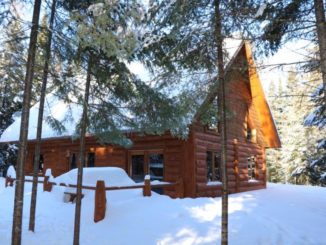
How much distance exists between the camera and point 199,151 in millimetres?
15086

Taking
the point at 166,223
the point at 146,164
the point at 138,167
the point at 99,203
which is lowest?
the point at 166,223

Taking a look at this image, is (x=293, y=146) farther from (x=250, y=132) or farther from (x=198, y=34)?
(x=198, y=34)

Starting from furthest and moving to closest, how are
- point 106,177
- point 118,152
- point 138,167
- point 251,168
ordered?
point 251,168, point 118,152, point 138,167, point 106,177

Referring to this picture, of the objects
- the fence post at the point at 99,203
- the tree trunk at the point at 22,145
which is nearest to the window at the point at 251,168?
the fence post at the point at 99,203

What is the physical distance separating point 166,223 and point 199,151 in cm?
574

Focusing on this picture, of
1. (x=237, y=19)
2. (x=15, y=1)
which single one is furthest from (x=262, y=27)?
(x=15, y=1)

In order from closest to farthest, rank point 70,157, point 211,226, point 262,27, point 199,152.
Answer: point 262,27, point 211,226, point 199,152, point 70,157

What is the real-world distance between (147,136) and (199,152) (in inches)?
93.3

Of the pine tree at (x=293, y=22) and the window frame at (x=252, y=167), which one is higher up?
the pine tree at (x=293, y=22)

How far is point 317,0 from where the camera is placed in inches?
270

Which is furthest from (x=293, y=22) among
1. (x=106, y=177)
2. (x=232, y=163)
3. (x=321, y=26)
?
(x=232, y=163)

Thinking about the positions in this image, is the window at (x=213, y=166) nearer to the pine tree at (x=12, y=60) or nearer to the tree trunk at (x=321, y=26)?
the pine tree at (x=12, y=60)

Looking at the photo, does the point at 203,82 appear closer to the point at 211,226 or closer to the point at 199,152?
the point at 211,226

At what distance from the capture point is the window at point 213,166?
1626 cm
